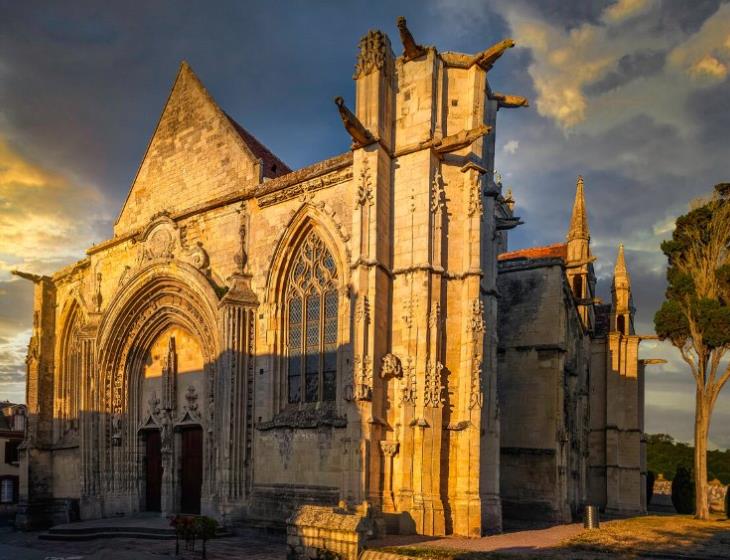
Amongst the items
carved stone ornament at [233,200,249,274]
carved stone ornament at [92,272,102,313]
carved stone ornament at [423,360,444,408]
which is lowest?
carved stone ornament at [423,360,444,408]

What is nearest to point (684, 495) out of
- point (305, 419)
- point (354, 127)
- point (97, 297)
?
point (305, 419)

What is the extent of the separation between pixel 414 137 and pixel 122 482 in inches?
521

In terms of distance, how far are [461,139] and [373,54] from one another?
108 inches

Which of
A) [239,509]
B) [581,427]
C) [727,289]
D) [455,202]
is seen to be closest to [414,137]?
[455,202]

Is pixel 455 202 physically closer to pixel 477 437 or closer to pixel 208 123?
pixel 477 437

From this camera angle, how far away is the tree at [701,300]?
758 inches

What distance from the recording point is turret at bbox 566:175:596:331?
89.6 ft

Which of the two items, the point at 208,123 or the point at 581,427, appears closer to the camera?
the point at 208,123

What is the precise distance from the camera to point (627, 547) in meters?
11.1

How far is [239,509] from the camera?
14.6 metres

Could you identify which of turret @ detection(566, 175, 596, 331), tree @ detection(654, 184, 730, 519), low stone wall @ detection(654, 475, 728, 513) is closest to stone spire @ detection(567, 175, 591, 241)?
turret @ detection(566, 175, 596, 331)

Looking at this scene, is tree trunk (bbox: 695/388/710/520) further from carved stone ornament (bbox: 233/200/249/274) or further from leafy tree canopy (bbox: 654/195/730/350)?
carved stone ornament (bbox: 233/200/249/274)

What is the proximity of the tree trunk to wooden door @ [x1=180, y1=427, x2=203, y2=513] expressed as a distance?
1449 cm

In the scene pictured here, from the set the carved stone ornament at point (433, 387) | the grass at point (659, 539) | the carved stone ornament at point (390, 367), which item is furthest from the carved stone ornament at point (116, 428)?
the grass at point (659, 539)
